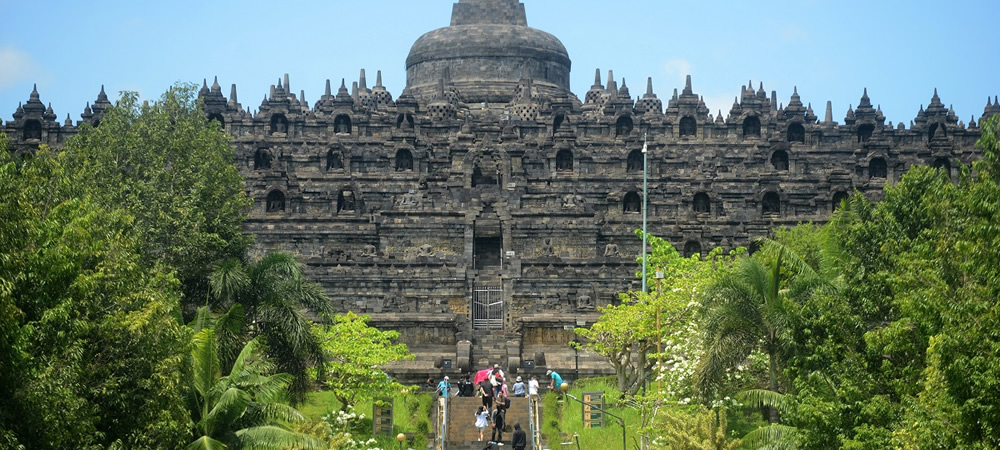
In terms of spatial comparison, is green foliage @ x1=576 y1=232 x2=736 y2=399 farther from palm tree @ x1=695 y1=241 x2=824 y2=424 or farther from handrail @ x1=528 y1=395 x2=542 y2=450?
palm tree @ x1=695 y1=241 x2=824 y2=424

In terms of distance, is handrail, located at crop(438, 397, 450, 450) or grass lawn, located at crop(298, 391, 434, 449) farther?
grass lawn, located at crop(298, 391, 434, 449)

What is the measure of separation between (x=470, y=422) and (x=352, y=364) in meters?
4.40

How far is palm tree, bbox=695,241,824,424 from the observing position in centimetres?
4288

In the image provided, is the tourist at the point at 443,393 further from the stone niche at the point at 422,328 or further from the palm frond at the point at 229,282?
the stone niche at the point at 422,328

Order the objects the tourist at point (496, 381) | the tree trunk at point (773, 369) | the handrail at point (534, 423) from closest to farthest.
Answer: the tree trunk at point (773, 369) < the handrail at point (534, 423) < the tourist at point (496, 381)

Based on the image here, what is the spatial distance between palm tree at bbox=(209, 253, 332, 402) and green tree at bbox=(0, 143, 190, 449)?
7595mm


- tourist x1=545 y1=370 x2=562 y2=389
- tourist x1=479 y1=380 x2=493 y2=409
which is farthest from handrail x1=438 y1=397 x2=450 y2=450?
tourist x1=545 y1=370 x2=562 y2=389

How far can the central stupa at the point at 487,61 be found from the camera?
101625mm

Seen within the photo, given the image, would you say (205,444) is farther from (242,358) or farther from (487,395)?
(487,395)

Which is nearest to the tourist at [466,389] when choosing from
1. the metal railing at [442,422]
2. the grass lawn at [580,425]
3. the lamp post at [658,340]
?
the metal railing at [442,422]

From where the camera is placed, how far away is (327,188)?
86688 millimetres

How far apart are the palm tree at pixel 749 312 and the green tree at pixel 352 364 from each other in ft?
38.9

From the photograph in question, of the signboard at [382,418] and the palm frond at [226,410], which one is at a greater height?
the palm frond at [226,410]

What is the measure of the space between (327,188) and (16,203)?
5649 centimetres
